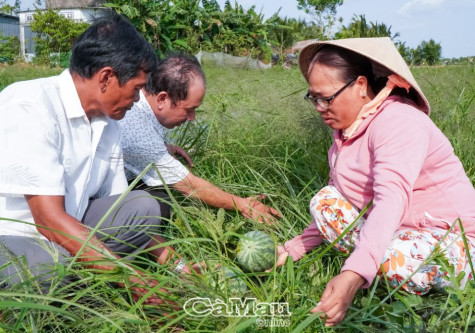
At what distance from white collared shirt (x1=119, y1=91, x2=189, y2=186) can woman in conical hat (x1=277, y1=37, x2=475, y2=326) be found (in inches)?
31.5

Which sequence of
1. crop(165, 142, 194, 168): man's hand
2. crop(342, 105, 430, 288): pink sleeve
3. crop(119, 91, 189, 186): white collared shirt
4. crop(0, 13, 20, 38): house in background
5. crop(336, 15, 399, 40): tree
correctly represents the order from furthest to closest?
1. crop(0, 13, 20, 38): house in background
2. crop(336, 15, 399, 40): tree
3. crop(165, 142, 194, 168): man's hand
4. crop(119, 91, 189, 186): white collared shirt
5. crop(342, 105, 430, 288): pink sleeve

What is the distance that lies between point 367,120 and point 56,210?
4.19ft

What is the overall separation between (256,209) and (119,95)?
95cm

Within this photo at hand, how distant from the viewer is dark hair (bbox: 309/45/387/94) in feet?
6.79

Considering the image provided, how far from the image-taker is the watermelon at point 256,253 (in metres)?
2.26

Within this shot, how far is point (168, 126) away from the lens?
2.94 metres

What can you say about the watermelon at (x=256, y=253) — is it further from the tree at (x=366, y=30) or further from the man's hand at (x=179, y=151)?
the tree at (x=366, y=30)

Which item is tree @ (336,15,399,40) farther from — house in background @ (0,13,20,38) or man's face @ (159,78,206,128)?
house in background @ (0,13,20,38)

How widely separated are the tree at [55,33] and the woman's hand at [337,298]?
2322cm

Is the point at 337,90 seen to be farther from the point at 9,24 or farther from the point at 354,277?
the point at 9,24

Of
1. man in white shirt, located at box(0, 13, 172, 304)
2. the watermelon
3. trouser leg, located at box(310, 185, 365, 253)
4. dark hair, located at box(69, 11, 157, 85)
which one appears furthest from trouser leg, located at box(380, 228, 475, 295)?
dark hair, located at box(69, 11, 157, 85)

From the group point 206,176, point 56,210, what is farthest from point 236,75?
point 56,210

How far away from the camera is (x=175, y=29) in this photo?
19.0 meters

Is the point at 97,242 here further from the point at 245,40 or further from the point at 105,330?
the point at 245,40
